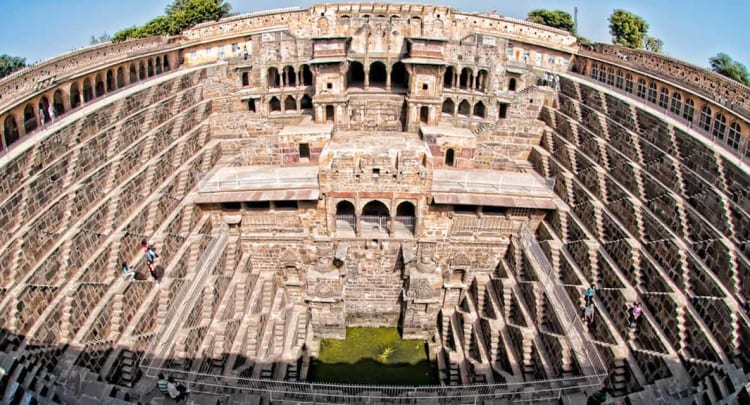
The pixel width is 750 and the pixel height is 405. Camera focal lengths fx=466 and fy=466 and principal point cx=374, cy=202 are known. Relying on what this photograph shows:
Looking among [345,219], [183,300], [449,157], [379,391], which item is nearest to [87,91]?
[183,300]

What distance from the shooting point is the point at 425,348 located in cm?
2652

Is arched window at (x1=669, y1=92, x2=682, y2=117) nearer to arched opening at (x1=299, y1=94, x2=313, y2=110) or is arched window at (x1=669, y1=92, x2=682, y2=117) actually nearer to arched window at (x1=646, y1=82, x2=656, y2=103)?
arched window at (x1=646, y1=82, x2=656, y2=103)

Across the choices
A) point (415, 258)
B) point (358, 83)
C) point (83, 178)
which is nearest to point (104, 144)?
point (83, 178)

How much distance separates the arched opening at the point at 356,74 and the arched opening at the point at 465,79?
8.06 m

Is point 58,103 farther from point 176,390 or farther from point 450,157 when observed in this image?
point 450,157

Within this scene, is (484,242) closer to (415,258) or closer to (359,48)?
(415,258)

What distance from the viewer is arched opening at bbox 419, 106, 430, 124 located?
34125 millimetres

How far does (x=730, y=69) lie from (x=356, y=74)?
4629cm

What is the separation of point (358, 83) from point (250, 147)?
11.9m

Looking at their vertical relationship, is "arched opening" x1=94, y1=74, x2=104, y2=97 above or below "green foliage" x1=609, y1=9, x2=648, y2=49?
below

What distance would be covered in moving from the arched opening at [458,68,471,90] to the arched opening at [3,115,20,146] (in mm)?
28628

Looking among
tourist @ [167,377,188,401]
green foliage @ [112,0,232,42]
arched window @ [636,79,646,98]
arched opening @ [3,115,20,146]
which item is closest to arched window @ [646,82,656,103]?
arched window @ [636,79,646,98]

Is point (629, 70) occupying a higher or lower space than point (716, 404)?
higher

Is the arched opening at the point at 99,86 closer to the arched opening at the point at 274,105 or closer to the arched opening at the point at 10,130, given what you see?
the arched opening at the point at 10,130
